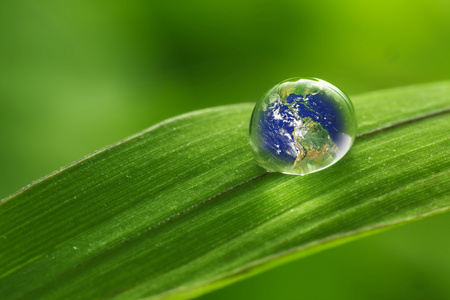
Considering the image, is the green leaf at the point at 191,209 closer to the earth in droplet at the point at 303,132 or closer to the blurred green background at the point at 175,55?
the earth in droplet at the point at 303,132

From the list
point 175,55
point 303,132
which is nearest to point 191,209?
point 303,132

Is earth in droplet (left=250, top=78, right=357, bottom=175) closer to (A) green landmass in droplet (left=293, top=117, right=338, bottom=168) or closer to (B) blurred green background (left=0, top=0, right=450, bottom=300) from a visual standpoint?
(A) green landmass in droplet (left=293, top=117, right=338, bottom=168)

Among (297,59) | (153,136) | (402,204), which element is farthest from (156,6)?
(402,204)

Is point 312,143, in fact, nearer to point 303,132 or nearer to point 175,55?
point 303,132

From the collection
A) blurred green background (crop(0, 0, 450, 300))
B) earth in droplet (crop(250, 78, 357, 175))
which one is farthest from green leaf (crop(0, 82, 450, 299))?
blurred green background (crop(0, 0, 450, 300))

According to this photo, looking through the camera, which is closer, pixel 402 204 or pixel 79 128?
pixel 402 204

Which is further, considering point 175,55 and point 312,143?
point 175,55

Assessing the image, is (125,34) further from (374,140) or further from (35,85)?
(374,140)
